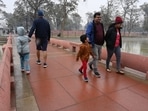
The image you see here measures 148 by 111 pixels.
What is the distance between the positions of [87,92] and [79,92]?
177mm

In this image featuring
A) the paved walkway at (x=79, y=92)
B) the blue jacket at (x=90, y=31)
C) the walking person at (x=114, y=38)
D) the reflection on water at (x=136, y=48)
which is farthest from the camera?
the reflection on water at (x=136, y=48)

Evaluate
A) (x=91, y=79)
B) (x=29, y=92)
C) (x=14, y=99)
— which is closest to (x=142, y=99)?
(x=91, y=79)

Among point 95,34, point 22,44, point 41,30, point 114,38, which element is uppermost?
point 41,30

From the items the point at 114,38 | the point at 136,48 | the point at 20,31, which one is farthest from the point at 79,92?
the point at 136,48

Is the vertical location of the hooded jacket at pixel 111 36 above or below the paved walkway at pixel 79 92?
above

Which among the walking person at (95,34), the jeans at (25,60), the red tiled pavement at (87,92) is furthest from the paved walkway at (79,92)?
the walking person at (95,34)

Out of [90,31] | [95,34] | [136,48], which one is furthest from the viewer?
[136,48]

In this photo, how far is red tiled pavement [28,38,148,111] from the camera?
267 centimetres

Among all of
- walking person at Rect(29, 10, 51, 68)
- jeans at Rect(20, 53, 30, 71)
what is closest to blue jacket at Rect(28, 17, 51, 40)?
walking person at Rect(29, 10, 51, 68)

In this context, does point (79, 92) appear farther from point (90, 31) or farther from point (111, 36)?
point (111, 36)

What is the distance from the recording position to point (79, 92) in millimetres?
3217

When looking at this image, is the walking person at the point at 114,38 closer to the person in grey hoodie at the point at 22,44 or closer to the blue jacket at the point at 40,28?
the blue jacket at the point at 40,28

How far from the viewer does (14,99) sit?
2881 millimetres

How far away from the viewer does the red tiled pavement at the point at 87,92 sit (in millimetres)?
2672
